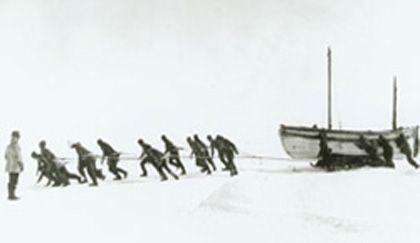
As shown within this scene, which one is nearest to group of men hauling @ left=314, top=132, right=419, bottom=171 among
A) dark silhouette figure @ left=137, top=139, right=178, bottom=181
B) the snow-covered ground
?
dark silhouette figure @ left=137, top=139, right=178, bottom=181

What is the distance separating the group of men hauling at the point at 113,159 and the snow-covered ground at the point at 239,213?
2.37 metres

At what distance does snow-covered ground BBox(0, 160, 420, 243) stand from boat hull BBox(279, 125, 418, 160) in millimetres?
9921

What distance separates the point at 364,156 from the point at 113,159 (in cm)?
1007

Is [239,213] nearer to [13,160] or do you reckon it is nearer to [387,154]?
[13,160]

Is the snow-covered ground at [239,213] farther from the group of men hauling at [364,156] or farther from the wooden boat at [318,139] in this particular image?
the wooden boat at [318,139]

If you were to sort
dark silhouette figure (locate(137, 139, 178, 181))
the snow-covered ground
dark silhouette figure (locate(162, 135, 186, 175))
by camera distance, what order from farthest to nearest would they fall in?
1. dark silhouette figure (locate(162, 135, 186, 175))
2. dark silhouette figure (locate(137, 139, 178, 181))
3. the snow-covered ground

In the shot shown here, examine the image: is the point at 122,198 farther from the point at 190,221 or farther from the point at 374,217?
the point at 374,217

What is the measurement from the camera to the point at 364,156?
27906 mm

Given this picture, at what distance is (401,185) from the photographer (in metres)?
16.3

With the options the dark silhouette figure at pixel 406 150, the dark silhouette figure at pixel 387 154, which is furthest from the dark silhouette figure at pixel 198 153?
the dark silhouette figure at pixel 406 150

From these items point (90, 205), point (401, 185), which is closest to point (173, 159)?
point (90, 205)

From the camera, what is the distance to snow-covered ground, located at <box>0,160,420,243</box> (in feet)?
40.2

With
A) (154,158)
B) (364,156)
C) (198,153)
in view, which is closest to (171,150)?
(154,158)

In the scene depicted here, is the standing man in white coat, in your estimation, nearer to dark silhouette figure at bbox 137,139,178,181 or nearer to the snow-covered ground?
the snow-covered ground
